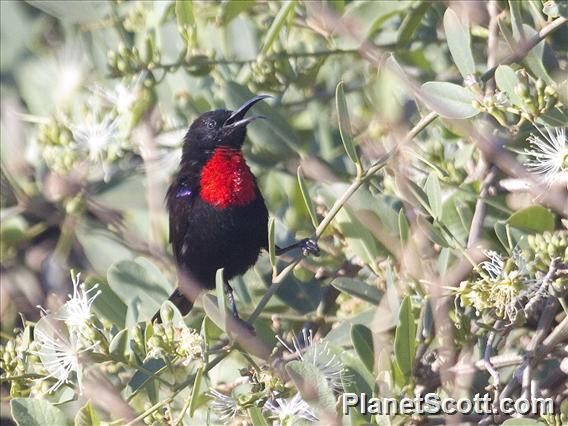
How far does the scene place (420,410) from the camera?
2.65 metres

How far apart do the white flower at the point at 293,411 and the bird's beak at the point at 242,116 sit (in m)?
1.25

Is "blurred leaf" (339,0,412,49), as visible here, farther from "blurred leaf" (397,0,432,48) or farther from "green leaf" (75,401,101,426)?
"green leaf" (75,401,101,426)

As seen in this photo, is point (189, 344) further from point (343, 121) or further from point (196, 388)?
point (343, 121)

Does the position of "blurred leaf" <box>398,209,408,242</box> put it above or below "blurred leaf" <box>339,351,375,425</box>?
above

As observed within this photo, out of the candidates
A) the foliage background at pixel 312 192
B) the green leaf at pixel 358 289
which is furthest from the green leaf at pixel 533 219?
the green leaf at pixel 358 289

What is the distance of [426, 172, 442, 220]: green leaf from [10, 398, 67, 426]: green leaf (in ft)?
3.34

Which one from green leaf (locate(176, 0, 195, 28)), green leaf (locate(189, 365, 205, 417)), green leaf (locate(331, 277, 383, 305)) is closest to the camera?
green leaf (locate(189, 365, 205, 417))

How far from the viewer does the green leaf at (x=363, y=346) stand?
279cm

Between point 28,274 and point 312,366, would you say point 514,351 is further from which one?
point 28,274

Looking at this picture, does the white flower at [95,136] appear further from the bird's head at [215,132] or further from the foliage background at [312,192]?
the bird's head at [215,132]

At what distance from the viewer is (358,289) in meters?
3.05

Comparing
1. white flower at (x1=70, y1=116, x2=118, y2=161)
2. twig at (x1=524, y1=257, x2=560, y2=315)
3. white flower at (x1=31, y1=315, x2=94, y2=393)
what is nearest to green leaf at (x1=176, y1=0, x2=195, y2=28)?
white flower at (x1=70, y1=116, x2=118, y2=161)

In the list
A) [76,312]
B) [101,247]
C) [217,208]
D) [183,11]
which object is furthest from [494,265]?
[101,247]

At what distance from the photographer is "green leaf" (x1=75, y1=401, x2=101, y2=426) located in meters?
2.49
